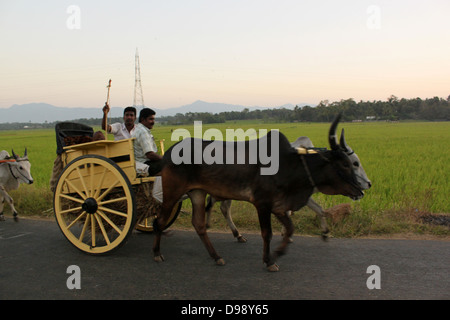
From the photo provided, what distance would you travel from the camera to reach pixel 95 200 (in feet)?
16.8

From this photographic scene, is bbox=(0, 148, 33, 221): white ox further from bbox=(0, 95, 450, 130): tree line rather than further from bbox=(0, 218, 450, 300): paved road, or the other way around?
bbox=(0, 95, 450, 130): tree line

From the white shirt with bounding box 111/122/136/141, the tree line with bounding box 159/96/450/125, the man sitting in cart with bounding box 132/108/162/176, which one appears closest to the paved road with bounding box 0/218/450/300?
the man sitting in cart with bounding box 132/108/162/176

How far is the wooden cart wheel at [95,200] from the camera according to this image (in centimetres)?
488

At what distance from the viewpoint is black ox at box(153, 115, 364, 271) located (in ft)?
14.7

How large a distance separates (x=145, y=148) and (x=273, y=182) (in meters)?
1.92

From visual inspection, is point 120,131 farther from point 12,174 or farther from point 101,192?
point 12,174

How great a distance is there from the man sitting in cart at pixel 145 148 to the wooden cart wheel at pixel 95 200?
448 millimetres

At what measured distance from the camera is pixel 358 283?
389 cm

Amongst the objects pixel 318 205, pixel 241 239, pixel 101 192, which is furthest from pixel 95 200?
pixel 318 205

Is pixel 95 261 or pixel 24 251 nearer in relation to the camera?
pixel 95 261

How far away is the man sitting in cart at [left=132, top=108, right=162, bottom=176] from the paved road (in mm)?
1165
